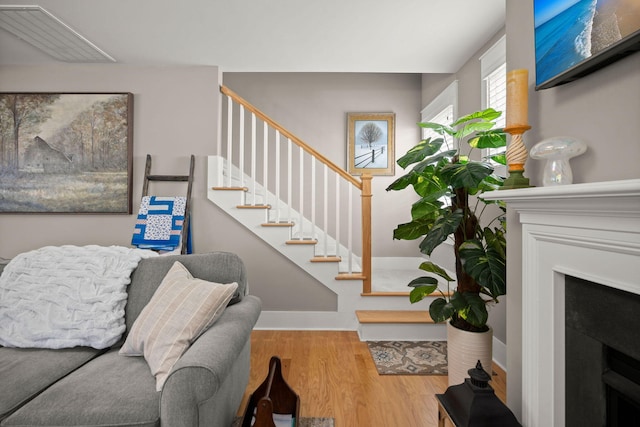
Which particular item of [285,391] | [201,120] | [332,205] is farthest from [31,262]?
[332,205]

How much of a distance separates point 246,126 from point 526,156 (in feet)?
12.1

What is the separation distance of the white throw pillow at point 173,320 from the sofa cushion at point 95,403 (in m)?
0.08

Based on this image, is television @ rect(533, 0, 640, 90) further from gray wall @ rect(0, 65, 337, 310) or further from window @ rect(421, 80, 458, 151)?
gray wall @ rect(0, 65, 337, 310)

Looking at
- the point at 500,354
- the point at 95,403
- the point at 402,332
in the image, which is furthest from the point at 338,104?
the point at 95,403

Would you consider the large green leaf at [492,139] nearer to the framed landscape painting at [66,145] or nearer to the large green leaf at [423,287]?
the large green leaf at [423,287]

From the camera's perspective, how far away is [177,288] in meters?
1.56

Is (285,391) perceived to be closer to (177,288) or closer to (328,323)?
(177,288)

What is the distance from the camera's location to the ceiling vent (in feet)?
7.76

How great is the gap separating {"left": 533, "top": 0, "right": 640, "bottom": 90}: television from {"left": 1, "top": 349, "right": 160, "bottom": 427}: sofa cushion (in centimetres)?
180

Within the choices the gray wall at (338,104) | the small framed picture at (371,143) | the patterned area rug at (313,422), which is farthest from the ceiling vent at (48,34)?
the patterned area rug at (313,422)

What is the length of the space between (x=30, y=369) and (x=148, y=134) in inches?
93.8

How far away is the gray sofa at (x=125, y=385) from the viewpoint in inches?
43.5

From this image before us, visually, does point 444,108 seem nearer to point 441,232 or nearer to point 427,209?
point 427,209

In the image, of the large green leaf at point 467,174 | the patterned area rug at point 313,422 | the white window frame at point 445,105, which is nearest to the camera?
the large green leaf at point 467,174
